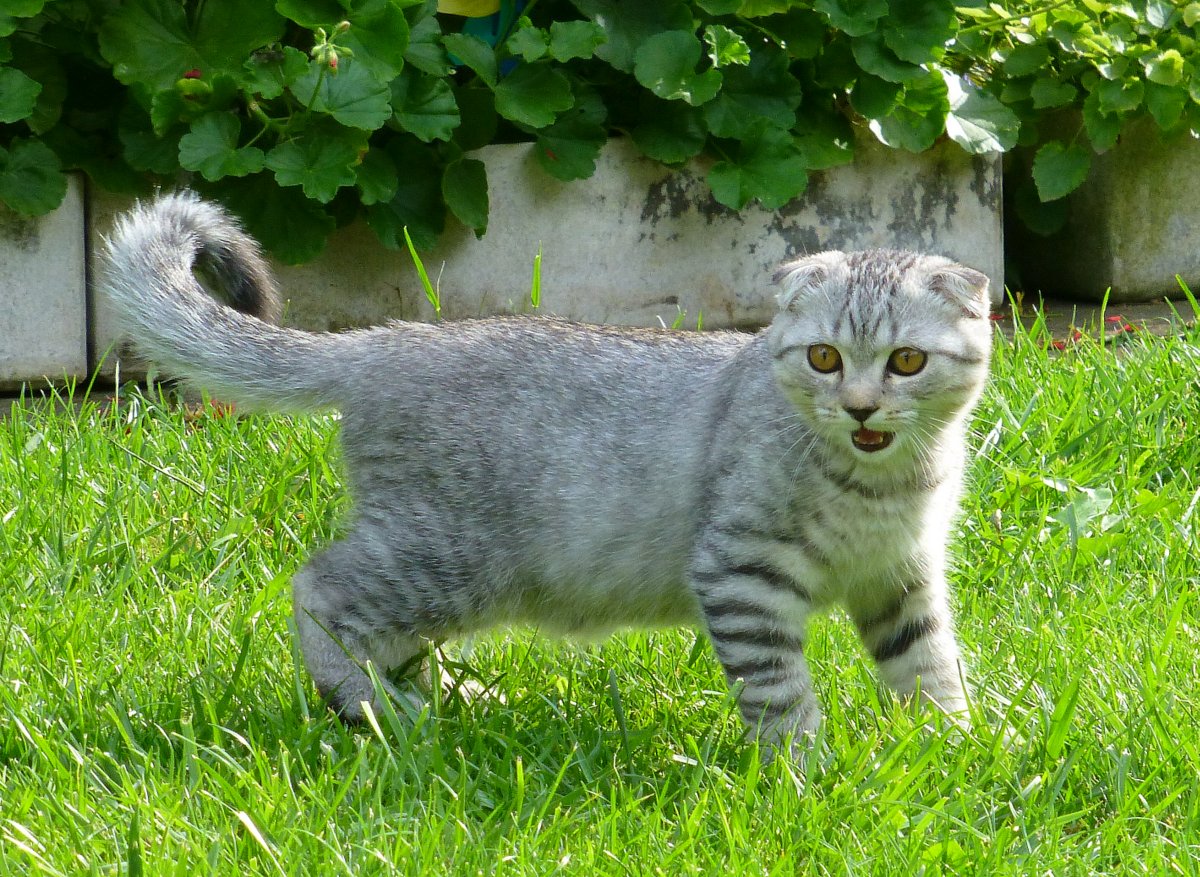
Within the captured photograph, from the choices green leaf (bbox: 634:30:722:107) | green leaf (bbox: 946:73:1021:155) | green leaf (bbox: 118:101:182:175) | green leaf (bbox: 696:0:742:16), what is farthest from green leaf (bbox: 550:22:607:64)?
green leaf (bbox: 946:73:1021:155)

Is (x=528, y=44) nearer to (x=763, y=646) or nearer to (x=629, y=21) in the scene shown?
(x=629, y=21)

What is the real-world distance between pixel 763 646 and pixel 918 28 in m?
3.13

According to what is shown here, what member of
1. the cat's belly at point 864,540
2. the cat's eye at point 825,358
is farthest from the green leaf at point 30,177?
the cat's belly at point 864,540

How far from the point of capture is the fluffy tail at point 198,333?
11.3 feet

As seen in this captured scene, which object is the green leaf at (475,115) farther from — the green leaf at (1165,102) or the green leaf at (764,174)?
the green leaf at (1165,102)

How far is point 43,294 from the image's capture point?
505 centimetres

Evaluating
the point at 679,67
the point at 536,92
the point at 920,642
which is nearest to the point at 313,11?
the point at 536,92

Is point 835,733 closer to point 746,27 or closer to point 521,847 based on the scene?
point 521,847

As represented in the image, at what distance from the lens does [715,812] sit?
2.68 metres

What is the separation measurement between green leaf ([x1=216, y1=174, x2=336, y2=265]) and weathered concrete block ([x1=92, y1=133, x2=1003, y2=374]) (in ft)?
0.95

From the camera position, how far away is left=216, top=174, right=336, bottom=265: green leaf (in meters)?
4.98

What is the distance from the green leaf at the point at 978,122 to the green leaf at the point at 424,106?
1974 mm

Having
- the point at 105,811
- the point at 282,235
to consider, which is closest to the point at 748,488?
the point at 105,811

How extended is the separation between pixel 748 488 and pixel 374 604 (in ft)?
2.96
